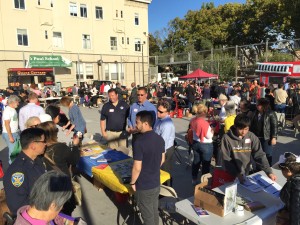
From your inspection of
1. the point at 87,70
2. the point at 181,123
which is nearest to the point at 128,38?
the point at 87,70

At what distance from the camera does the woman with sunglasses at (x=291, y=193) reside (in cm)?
232

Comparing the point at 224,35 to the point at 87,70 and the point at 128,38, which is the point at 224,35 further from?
the point at 87,70

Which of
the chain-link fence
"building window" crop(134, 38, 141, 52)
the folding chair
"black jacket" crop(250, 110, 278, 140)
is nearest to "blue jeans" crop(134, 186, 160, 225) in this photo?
the folding chair

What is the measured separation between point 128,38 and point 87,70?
6522 mm

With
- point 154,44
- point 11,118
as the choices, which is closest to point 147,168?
point 11,118

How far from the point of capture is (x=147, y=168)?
3.21 m

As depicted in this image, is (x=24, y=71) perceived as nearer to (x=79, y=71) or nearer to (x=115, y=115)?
(x=79, y=71)

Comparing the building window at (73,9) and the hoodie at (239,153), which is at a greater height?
the building window at (73,9)

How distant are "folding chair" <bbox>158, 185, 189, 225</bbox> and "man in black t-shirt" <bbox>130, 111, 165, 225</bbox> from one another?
0.43 meters

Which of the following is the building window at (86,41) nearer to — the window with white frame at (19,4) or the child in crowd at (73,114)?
the window with white frame at (19,4)

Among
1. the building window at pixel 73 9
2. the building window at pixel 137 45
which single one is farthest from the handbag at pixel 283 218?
the building window at pixel 137 45

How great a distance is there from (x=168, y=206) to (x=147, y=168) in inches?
39.6

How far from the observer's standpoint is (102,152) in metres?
5.56

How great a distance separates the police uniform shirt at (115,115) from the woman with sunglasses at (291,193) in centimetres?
406
